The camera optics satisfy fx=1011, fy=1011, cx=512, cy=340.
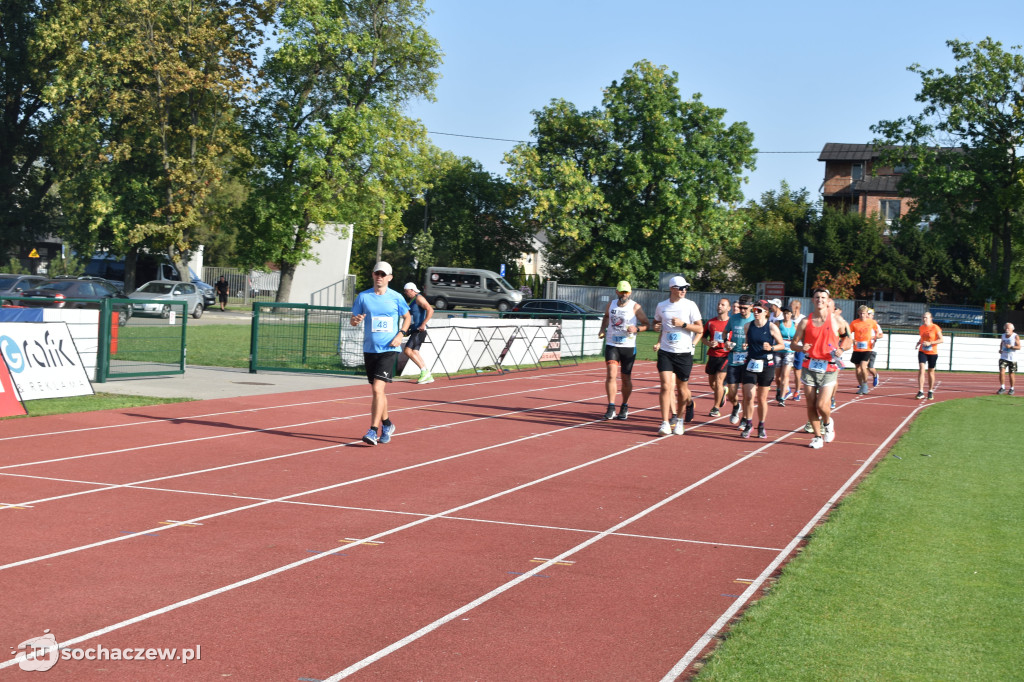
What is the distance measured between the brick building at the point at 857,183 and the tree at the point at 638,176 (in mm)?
28753

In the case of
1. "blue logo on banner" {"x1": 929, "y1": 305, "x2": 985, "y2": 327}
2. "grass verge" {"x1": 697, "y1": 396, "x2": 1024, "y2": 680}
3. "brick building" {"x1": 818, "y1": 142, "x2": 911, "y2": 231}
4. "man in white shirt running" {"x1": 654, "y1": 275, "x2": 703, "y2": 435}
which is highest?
"brick building" {"x1": 818, "y1": 142, "x2": 911, "y2": 231}

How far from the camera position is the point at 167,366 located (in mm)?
19516

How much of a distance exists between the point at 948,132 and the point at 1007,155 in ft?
9.80

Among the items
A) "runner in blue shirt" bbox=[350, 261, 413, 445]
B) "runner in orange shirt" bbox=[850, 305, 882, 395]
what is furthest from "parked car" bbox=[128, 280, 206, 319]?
"runner in blue shirt" bbox=[350, 261, 413, 445]

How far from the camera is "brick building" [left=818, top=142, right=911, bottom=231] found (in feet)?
266

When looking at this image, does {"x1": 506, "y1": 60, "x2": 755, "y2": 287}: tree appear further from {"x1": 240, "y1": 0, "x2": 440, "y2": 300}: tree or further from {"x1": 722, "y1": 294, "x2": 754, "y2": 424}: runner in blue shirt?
{"x1": 722, "y1": 294, "x2": 754, "y2": 424}: runner in blue shirt

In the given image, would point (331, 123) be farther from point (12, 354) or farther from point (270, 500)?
point (270, 500)

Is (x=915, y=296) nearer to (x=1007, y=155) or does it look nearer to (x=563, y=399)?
(x=1007, y=155)

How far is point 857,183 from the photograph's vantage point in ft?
267

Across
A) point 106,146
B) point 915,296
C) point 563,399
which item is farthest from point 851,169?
point 563,399

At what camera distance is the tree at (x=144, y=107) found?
43.5 meters

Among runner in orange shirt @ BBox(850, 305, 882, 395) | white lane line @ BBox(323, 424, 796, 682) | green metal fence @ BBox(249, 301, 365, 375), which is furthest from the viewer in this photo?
green metal fence @ BBox(249, 301, 365, 375)

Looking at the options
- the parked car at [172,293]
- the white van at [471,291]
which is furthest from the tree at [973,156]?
the parked car at [172,293]

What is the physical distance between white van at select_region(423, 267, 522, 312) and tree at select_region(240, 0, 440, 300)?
29.2ft
